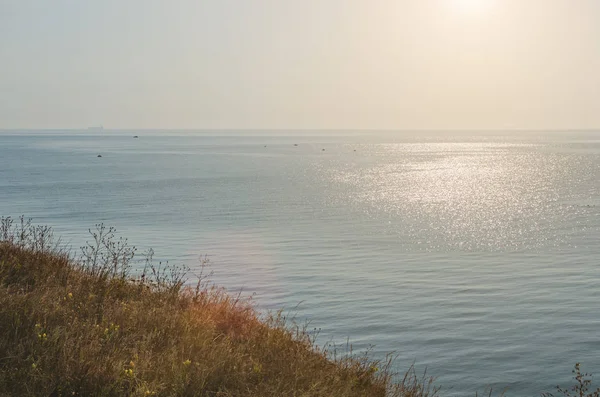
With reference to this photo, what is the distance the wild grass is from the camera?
10414 millimetres

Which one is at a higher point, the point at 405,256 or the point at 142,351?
the point at 405,256

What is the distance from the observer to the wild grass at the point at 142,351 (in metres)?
10.4

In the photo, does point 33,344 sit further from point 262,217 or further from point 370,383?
point 262,217

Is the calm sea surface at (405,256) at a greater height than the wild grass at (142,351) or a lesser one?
greater

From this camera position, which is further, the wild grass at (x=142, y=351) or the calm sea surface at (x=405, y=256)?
the calm sea surface at (x=405, y=256)

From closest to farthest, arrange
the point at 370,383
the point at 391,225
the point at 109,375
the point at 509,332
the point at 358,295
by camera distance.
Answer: the point at 109,375, the point at 370,383, the point at 509,332, the point at 358,295, the point at 391,225

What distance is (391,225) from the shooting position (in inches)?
2411

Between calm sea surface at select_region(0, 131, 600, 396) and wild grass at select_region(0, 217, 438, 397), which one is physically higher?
calm sea surface at select_region(0, 131, 600, 396)

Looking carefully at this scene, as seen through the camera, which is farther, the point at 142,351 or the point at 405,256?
the point at 405,256

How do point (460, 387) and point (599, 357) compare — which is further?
point (599, 357)

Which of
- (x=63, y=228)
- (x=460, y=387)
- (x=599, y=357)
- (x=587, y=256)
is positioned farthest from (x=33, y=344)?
(x=63, y=228)

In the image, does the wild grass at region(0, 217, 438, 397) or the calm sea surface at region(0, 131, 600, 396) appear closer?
the wild grass at region(0, 217, 438, 397)

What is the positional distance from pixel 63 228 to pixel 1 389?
152ft

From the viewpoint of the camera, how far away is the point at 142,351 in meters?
11.5
